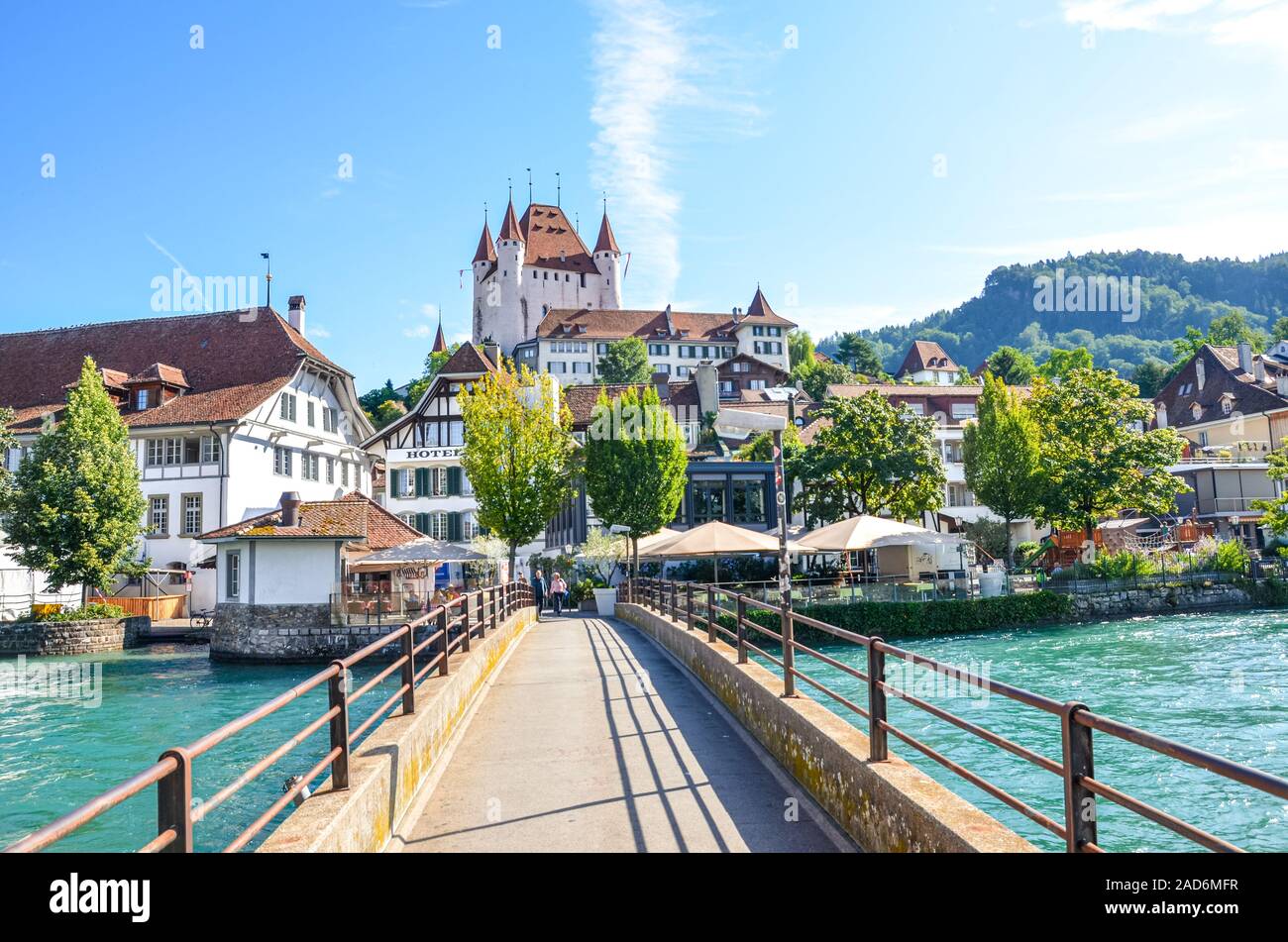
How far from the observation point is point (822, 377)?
99.6 m

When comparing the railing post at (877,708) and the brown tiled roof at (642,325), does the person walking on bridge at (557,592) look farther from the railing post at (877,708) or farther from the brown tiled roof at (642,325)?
the brown tiled roof at (642,325)

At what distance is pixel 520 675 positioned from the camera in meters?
15.3

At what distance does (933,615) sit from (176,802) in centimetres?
3374

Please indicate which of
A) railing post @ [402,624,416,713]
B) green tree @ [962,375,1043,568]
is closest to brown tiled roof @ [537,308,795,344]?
green tree @ [962,375,1043,568]

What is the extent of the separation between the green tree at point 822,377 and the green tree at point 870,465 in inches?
1990

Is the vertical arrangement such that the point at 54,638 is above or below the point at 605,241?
below

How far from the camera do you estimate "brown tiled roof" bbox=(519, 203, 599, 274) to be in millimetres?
124125

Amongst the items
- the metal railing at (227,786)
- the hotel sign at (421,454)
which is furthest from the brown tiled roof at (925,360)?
the metal railing at (227,786)

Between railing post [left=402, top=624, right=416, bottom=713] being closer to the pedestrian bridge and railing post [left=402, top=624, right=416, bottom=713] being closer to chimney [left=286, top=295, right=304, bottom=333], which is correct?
the pedestrian bridge

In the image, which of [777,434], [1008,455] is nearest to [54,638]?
[777,434]

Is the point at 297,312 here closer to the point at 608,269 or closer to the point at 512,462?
the point at 512,462

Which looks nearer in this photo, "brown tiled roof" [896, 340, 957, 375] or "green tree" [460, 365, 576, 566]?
"green tree" [460, 365, 576, 566]

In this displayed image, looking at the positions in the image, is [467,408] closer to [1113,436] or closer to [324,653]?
[324,653]

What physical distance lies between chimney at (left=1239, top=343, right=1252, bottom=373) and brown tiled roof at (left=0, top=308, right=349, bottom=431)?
61.4 metres
